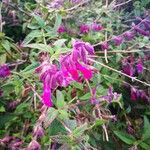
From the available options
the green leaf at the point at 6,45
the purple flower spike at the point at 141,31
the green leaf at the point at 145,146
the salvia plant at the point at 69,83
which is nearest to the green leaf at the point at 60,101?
the salvia plant at the point at 69,83

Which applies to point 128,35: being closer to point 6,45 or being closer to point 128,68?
point 128,68

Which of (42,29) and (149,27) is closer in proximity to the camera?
(42,29)

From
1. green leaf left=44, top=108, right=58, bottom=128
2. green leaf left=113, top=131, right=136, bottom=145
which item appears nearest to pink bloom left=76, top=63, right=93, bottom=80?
green leaf left=44, top=108, right=58, bottom=128

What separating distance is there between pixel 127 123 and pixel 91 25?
0.42 m

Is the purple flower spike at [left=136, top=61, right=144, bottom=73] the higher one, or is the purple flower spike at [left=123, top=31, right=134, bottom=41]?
the purple flower spike at [left=123, top=31, right=134, bottom=41]

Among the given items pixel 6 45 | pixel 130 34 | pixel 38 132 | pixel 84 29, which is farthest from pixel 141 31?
pixel 38 132

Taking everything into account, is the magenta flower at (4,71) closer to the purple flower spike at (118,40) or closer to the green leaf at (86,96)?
the green leaf at (86,96)

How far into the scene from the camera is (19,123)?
1.26 metres

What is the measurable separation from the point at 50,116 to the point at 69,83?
0.33ft

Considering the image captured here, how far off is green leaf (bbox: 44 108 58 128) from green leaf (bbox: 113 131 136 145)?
44cm

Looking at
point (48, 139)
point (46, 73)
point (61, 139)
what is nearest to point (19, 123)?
point (48, 139)

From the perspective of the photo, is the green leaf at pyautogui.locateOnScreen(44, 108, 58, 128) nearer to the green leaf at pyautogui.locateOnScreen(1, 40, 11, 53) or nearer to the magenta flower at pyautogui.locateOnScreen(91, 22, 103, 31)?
the green leaf at pyautogui.locateOnScreen(1, 40, 11, 53)

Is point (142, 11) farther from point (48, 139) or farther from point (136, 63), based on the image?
point (48, 139)

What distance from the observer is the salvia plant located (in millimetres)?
937
